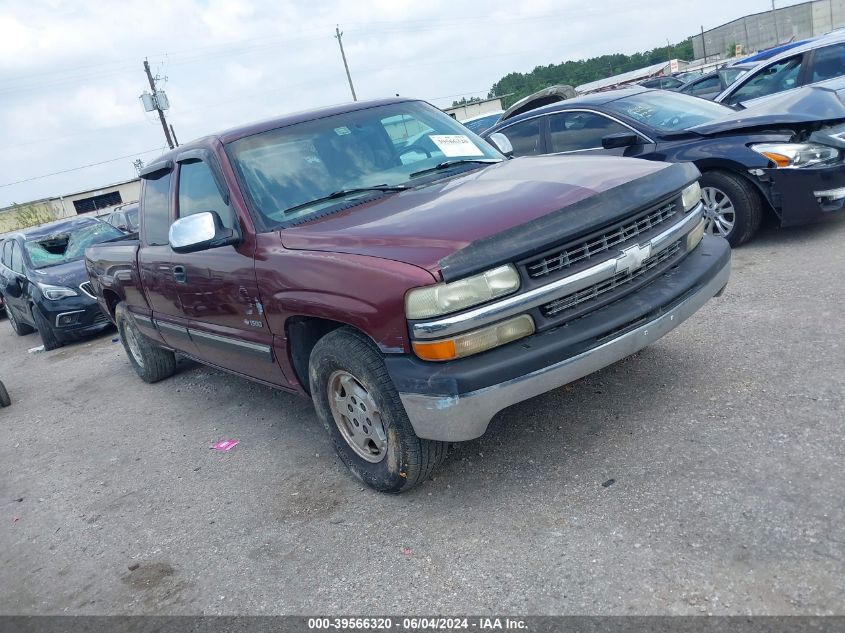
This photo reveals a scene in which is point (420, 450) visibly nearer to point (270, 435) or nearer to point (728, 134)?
point (270, 435)

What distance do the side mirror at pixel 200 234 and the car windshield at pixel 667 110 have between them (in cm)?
452

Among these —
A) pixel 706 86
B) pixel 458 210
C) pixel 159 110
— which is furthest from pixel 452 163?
pixel 159 110

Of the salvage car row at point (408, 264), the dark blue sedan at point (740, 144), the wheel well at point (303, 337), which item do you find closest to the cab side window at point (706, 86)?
the dark blue sedan at point (740, 144)

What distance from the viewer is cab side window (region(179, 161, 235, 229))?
402 centimetres

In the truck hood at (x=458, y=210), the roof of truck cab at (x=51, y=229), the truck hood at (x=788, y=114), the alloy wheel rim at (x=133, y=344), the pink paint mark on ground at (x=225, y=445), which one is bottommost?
the pink paint mark on ground at (x=225, y=445)

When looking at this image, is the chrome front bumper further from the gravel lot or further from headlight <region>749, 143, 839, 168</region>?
headlight <region>749, 143, 839, 168</region>

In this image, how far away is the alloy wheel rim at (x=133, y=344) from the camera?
6.34 meters

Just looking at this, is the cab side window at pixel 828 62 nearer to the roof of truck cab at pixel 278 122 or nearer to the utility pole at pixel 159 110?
the roof of truck cab at pixel 278 122

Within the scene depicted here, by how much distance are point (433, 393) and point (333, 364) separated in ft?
2.27

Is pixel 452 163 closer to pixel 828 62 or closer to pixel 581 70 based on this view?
pixel 828 62

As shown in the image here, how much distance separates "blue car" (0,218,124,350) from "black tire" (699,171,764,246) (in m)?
7.25

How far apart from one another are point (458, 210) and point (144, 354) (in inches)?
164

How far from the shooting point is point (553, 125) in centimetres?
737

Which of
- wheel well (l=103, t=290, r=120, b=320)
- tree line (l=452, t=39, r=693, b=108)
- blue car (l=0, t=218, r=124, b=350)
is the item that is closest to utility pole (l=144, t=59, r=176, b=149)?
blue car (l=0, t=218, r=124, b=350)
